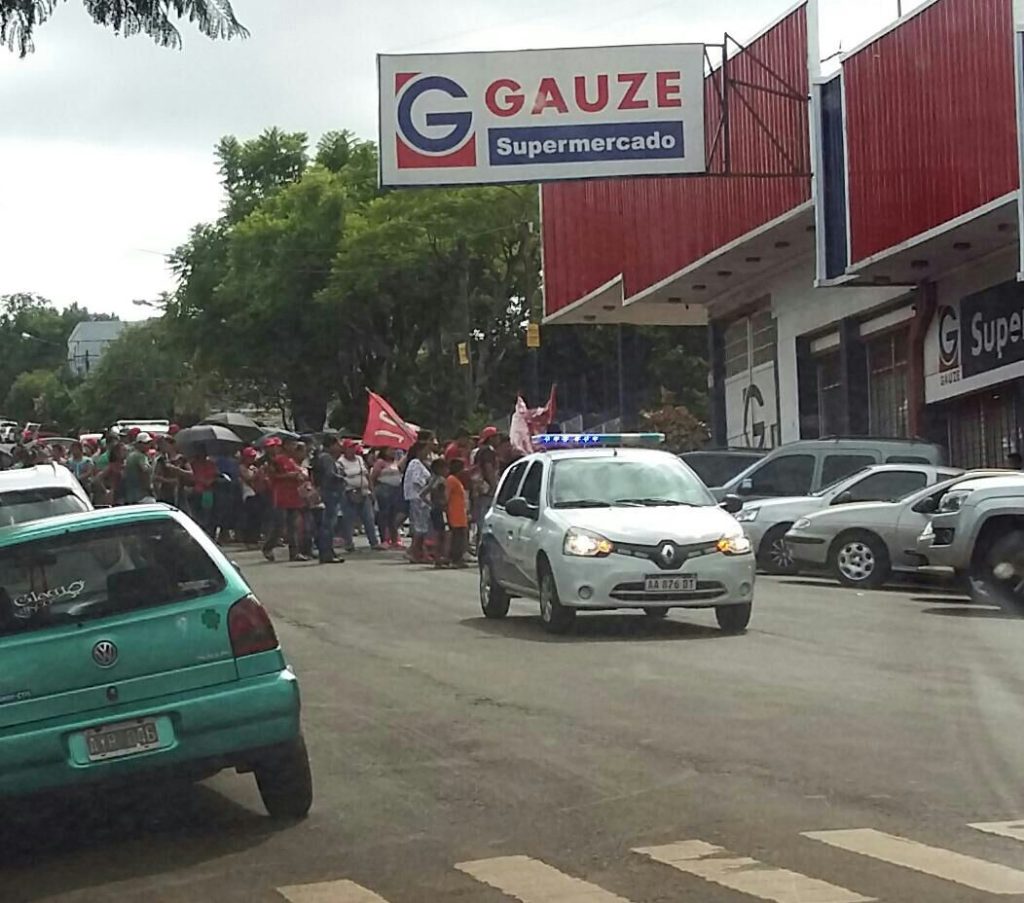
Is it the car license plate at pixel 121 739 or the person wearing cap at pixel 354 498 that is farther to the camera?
the person wearing cap at pixel 354 498

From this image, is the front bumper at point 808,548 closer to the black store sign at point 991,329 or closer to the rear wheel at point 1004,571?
the rear wheel at point 1004,571

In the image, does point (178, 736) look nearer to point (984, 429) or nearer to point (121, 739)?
point (121, 739)

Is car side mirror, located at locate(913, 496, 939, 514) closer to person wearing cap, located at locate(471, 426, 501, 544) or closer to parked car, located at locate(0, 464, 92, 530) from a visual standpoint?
person wearing cap, located at locate(471, 426, 501, 544)

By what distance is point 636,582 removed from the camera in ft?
52.5

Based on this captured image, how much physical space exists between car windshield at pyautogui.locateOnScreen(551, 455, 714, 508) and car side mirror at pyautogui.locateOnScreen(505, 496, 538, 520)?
20 cm

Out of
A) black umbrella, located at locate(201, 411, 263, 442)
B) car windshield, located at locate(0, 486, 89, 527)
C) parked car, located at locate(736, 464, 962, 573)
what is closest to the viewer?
car windshield, located at locate(0, 486, 89, 527)

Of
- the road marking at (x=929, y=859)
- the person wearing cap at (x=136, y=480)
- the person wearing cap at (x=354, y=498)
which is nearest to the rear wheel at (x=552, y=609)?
the road marking at (x=929, y=859)

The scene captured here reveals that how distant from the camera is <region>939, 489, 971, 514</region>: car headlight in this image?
19.9 meters

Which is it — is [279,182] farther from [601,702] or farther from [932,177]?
[601,702]

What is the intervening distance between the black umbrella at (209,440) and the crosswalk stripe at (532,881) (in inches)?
1055

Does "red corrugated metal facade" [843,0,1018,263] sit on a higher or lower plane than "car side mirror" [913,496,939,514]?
higher

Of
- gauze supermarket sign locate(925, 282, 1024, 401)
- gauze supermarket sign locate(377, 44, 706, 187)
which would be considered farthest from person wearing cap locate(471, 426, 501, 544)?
gauze supermarket sign locate(925, 282, 1024, 401)

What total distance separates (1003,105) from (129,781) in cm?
2103

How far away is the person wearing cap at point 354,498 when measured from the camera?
29311mm
